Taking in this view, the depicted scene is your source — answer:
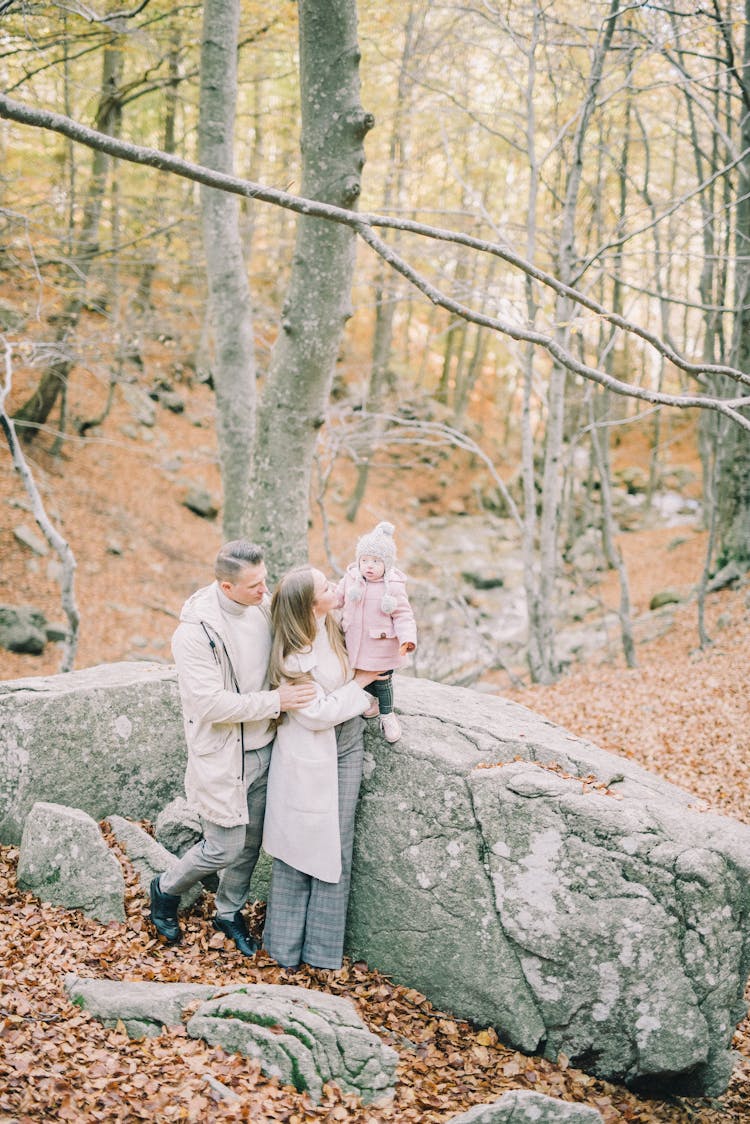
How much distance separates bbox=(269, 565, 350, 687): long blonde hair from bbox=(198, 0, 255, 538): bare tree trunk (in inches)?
142

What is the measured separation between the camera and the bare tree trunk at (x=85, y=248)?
38.7ft

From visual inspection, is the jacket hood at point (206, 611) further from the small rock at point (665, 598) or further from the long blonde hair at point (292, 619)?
the small rock at point (665, 598)

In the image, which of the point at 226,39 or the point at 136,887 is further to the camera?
the point at 226,39

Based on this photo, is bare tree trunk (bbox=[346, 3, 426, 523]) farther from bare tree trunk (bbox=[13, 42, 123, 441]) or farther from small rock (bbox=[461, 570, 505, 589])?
bare tree trunk (bbox=[13, 42, 123, 441])

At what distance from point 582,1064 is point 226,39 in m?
8.91

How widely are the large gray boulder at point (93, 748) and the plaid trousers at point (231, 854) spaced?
2.70 feet

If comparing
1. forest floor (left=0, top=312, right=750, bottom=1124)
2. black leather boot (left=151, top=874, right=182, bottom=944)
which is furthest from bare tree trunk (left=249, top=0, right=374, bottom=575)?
forest floor (left=0, top=312, right=750, bottom=1124)

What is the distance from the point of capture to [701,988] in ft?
12.7

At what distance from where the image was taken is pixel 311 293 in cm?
612

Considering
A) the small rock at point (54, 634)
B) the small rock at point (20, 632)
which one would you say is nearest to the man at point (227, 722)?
the small rock at point (20, 632)

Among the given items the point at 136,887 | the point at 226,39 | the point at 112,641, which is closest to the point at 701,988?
the point at 136,887

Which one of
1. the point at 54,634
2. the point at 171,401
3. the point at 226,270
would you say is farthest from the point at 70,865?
the point at 171,401

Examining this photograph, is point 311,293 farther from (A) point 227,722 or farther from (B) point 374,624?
(A) point 227,722

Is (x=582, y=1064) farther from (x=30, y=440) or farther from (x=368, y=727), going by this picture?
(x=30, y=440)
